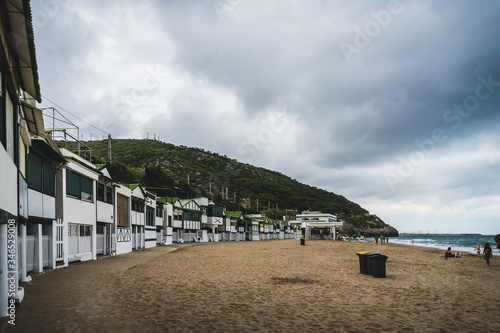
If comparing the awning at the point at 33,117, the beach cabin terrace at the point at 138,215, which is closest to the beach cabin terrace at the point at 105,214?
the beach cabin terrace at the point at 138,215

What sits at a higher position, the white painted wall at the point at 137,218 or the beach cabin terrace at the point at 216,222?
the white painted wall at the point at 137,218

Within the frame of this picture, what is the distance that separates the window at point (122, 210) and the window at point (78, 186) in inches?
277

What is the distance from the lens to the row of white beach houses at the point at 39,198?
7785mm

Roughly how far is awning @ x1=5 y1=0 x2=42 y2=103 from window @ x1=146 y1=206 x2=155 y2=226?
33925 millimetres

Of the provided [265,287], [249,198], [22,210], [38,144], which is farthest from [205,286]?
[249,198]

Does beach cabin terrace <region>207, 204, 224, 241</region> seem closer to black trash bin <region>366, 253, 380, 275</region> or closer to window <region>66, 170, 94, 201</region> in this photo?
window <region>66, 170, 94, 201</region>

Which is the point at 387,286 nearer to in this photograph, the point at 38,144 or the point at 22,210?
the point at 22,210

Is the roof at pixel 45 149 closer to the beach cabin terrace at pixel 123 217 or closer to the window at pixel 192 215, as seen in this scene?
the beach cabin terrace at pixel 123 217

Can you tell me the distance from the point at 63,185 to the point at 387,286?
16993 mm

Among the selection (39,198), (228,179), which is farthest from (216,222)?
(228,179)

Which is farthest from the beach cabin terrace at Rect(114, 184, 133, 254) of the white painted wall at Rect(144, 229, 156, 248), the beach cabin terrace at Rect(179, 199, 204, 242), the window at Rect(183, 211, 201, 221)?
the window at Rect(183, 211, 201, 221)

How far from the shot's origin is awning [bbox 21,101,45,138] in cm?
1231

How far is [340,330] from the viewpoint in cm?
829

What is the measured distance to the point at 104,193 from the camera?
88.3 feet
